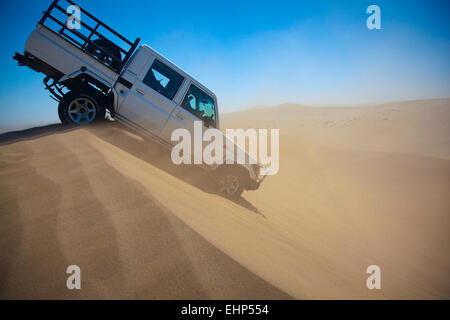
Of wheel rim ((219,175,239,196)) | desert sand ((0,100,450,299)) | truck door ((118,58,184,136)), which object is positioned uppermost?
truck door ((118,58,184,136))

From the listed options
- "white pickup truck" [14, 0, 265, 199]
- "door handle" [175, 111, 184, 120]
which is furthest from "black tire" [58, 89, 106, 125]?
"door handle" [175, 111, 184, 120]

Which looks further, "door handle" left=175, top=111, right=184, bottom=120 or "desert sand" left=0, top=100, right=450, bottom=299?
"door handle" left=175, top=111, right=184, bottom=120

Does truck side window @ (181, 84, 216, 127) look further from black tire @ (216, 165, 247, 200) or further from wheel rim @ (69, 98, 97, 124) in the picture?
wheel rim @ (69, 98, 97, 124)

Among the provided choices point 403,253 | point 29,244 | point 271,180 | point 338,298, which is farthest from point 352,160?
point 29,244

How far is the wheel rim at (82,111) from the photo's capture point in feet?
14.7

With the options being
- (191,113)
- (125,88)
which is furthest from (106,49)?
(191,113)

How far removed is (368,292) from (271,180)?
6.39 metres

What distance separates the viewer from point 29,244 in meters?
1.48

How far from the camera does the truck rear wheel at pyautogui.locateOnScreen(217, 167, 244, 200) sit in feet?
15.5

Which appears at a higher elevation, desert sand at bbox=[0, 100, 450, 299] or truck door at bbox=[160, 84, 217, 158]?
truck door at bbox=[160, 84, 217, 158]

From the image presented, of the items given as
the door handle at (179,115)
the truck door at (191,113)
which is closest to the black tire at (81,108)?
the truck door at (191,113)

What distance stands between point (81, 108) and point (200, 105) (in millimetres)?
2762

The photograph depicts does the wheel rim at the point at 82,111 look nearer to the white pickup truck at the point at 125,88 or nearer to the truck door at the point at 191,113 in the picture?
the white pickup truck at the point at 125,88
